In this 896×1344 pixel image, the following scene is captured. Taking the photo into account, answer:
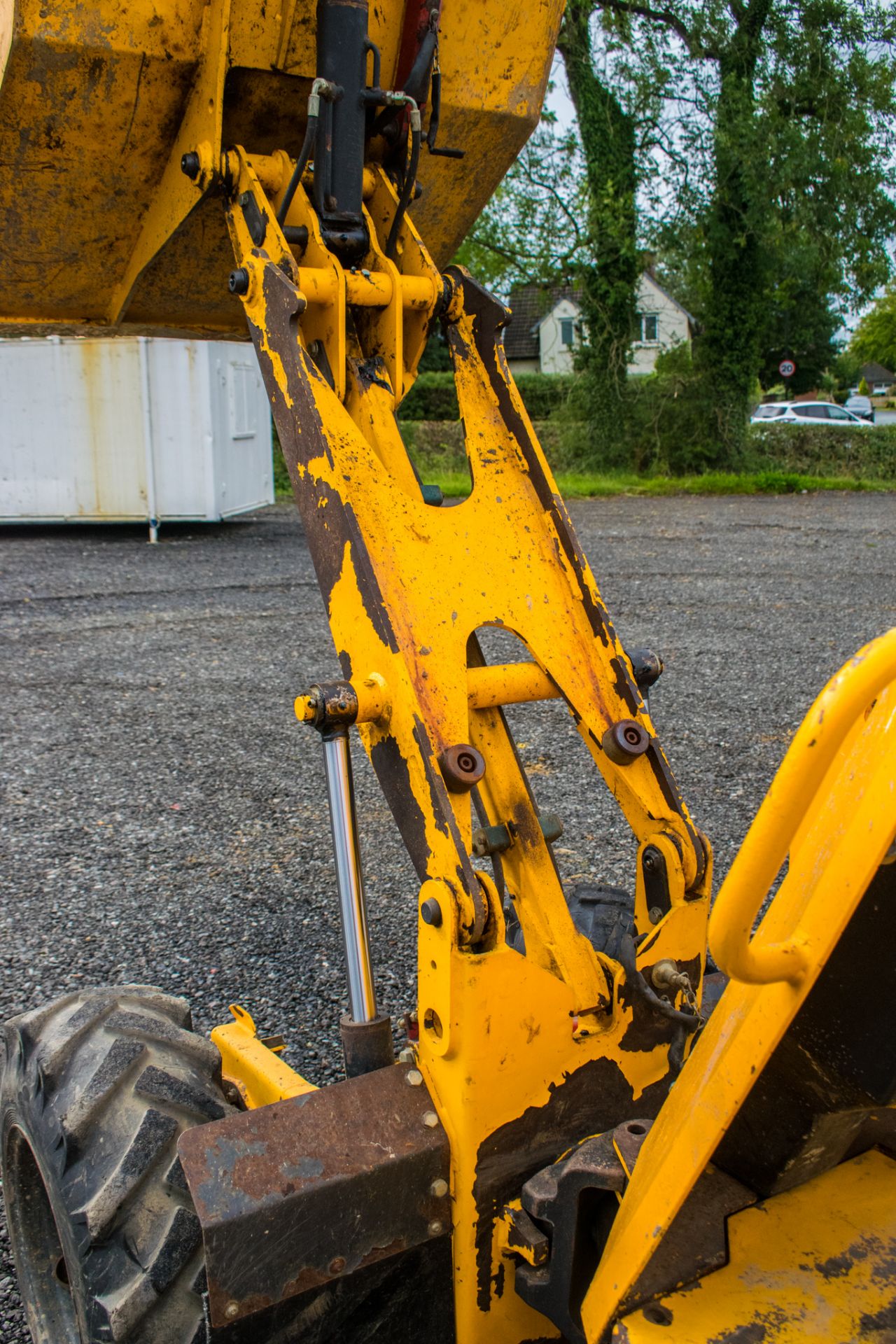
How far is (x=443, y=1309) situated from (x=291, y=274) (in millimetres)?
1708

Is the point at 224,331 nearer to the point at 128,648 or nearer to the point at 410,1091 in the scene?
the point at 410,1091

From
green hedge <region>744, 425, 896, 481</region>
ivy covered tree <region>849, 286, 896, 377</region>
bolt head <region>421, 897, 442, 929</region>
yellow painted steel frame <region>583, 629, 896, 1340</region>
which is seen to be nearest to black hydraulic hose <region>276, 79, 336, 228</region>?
bolt head <region>421, 897, 442, 929</region>

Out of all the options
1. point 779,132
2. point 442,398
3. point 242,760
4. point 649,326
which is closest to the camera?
point 242,760

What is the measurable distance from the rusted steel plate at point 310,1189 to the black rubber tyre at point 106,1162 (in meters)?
0.22

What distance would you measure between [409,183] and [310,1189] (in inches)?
70.7

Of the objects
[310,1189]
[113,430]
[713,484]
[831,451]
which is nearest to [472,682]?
[310,1189]

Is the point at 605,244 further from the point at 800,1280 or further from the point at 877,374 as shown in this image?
the point at 877,374

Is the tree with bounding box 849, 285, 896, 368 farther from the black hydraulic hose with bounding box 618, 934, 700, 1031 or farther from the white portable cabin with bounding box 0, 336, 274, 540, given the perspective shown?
the black hydraulic hose with bounding box 618, 934, 700, 1031

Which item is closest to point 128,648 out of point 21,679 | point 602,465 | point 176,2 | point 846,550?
point 21,679

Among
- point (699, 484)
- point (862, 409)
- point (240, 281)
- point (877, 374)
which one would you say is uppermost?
point (240, 281)

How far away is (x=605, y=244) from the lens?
21.6m

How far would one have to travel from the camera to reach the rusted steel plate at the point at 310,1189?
1479 mm

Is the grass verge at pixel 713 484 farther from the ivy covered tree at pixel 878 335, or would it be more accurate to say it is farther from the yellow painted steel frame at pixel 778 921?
the ivy covered tree at pixel 878 335

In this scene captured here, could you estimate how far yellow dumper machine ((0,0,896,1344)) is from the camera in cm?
127
